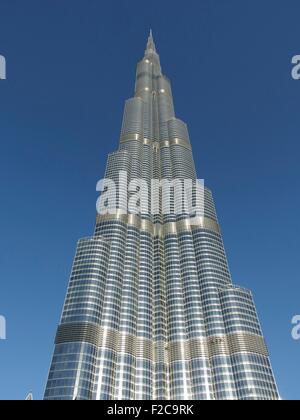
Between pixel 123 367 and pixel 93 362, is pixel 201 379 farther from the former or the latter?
pixel 93 362

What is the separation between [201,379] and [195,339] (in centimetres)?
1850

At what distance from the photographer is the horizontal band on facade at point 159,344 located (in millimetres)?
156000

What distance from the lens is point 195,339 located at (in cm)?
17138

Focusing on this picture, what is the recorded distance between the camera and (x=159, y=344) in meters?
174

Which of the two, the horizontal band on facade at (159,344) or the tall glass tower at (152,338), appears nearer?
the tall glass tower at (152,338)

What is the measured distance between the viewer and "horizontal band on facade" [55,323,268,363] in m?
156

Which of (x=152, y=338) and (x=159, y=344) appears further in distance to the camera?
(x=152, y=338)

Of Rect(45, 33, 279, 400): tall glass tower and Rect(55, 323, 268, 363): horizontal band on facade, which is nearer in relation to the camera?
Rect(45, 33, 279, 400): tall glass tower

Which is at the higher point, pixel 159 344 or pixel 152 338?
pixel 152 338
